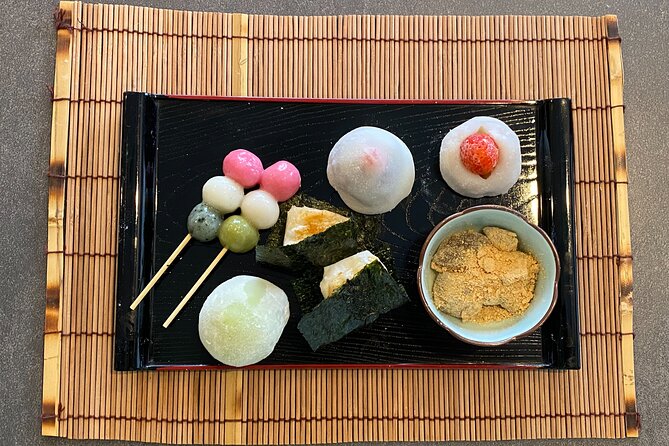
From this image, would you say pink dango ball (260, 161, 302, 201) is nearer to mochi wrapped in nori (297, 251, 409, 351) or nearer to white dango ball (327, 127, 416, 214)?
white dango ball (327, 127, 416, 214)

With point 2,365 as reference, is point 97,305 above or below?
above

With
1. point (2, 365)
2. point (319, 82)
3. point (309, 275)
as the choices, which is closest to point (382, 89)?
point (319, 82)

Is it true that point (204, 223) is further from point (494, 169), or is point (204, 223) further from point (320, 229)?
point (494, 169)

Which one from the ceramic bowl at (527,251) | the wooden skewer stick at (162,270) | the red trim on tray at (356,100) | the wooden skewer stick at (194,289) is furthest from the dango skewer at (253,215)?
the ceramic bowl at (527,251)

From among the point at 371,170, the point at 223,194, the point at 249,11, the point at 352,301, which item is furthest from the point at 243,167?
the point at 249,11

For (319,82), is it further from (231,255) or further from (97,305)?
(97,305)

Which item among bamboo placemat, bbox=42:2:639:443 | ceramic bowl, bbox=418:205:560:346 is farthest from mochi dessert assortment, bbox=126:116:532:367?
bamboo placemat, bbox=42:2:639:443
